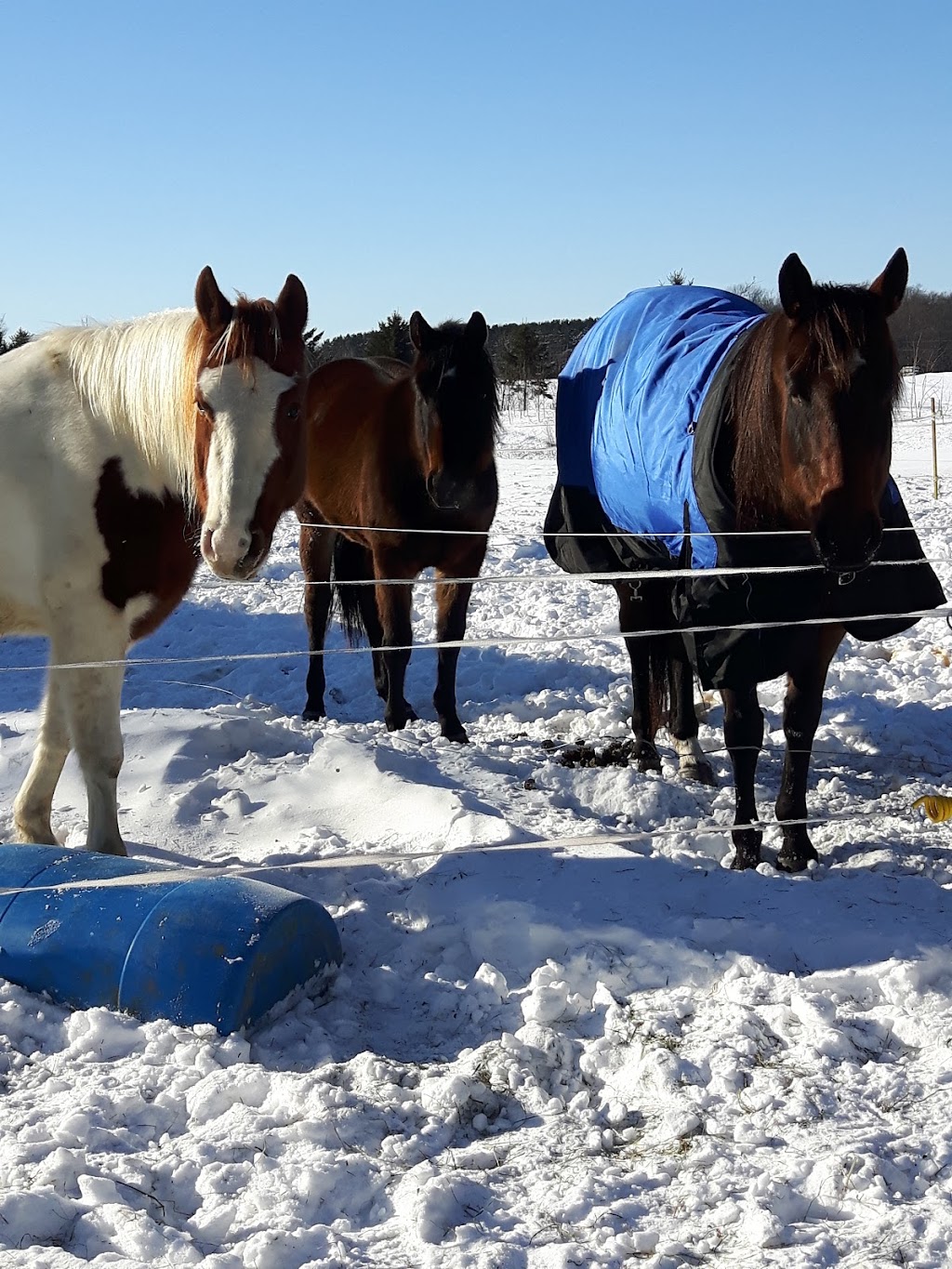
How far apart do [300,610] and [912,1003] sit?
6.52m

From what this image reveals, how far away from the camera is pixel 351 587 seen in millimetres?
7090

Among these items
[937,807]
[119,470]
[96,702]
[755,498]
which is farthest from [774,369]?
[96,702]

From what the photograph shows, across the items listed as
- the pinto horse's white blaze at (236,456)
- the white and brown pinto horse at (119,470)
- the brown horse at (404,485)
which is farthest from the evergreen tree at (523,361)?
the pinto horse's white blaze at (236,456)

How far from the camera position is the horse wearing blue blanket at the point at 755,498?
10.7 ft

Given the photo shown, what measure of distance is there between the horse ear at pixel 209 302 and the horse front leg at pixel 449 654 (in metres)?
2.39

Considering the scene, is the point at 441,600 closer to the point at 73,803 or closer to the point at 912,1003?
the point at 73,803

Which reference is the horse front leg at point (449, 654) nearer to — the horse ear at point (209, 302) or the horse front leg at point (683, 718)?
the horse front leg at point (683, 718)

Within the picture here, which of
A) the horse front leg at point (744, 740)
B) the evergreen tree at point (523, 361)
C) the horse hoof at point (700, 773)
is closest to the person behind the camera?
the horse front leg at point (744, 740)

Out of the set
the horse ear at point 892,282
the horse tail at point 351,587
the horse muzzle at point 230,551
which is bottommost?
the horse tail at point 351,587

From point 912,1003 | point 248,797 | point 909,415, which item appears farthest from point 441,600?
point 909,415

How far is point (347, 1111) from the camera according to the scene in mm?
2422

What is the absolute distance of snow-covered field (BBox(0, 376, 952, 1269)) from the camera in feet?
6.83

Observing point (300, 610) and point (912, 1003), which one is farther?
point (300, 610)

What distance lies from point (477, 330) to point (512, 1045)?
4.02 meters
